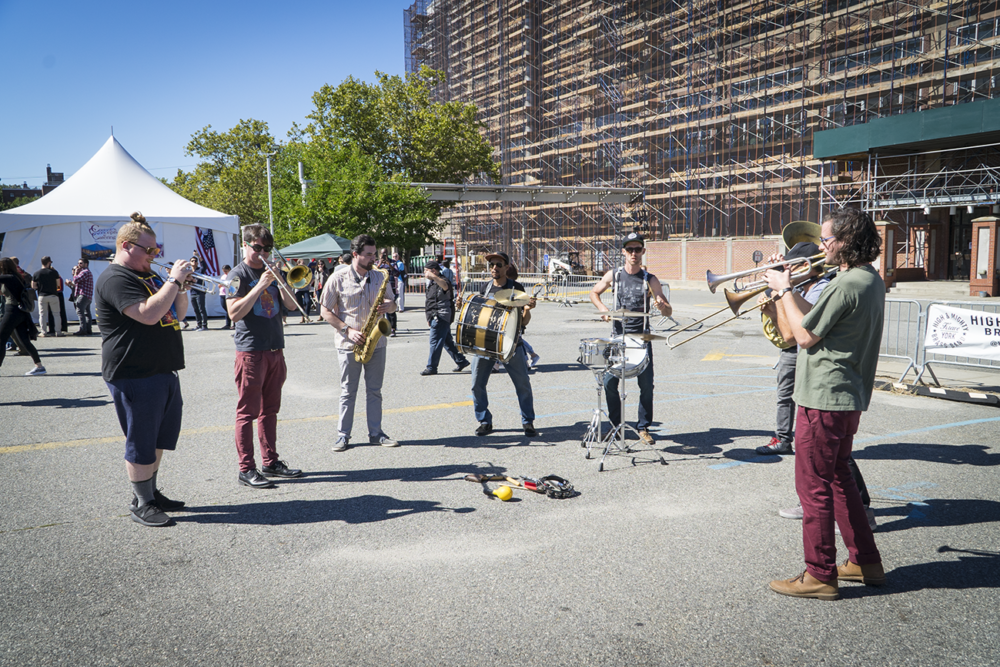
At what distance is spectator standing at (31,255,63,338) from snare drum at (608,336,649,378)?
15.2 metres

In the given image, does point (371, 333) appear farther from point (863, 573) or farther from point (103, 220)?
point (103, 220)

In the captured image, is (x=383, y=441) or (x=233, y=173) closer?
(x=383, y=441)

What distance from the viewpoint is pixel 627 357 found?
6270 millimetres

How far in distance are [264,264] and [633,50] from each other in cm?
5200

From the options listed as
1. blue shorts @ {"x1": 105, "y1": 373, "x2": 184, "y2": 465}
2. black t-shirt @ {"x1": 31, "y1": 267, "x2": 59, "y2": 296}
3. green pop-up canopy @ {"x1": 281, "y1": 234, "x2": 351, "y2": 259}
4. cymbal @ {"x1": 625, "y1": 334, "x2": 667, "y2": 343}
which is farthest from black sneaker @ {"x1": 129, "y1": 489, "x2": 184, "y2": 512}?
green pop-up canopy @ {"x1": 281, "y1": 234, "x2": 351, "y2": 259}

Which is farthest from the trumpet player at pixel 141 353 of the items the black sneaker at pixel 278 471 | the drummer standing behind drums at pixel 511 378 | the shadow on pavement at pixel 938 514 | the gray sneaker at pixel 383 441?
the shadow on pavement at pixel 938 514

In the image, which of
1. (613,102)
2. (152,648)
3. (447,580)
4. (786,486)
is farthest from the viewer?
(613,102)

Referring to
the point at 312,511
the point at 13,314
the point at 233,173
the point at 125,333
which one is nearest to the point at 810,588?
the point at 312,511

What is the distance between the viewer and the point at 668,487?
5.38m

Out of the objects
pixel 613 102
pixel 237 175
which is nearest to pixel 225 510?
pixel 613 102

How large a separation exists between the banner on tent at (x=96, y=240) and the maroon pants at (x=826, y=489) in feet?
68.8

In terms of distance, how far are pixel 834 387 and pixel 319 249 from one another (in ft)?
66.6

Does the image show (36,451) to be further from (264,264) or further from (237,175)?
(237,175)

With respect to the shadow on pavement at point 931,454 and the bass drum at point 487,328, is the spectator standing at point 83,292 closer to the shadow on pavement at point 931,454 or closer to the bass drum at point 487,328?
the bass drum at point 487,328
